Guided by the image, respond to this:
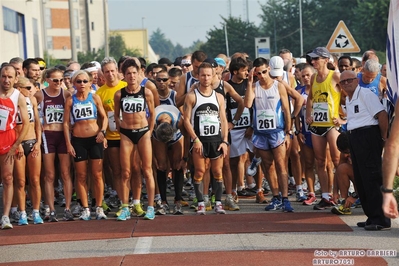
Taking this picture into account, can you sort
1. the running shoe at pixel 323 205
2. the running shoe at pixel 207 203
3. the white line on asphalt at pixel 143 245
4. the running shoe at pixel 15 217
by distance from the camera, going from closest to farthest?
the white line on asphalt at pixel 143 245 < the running shoe at pixel 15 217 < the running shoe at pixel 323 205 < the running shoe at pixel 207 203

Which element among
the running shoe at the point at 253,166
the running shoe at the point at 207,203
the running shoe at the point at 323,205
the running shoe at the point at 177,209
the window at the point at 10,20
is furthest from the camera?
the window at the point at 10,20

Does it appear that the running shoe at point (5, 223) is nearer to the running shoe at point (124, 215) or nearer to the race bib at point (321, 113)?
the running shoe at point (124, 215)

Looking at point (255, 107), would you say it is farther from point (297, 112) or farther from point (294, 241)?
point (294, 241)

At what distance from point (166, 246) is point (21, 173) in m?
3.11

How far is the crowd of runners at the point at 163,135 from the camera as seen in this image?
40.4ft

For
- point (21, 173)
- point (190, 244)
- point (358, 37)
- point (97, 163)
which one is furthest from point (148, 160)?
point (358, 37)

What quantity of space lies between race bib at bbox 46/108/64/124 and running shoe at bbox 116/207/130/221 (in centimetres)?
157

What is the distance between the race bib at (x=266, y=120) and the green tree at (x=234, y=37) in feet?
253

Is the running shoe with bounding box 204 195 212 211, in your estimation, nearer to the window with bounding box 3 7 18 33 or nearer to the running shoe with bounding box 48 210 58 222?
the running shoe with bounding box 48 210 58 222

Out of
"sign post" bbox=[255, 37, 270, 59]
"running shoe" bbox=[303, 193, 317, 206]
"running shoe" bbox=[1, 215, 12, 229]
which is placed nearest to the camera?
"running shoe" bbox=[1, 215, 12, 229]

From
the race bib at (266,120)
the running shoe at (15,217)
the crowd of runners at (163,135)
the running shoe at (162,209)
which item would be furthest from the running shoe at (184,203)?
the running shoe at (15,217)

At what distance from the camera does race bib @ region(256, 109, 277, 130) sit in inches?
515

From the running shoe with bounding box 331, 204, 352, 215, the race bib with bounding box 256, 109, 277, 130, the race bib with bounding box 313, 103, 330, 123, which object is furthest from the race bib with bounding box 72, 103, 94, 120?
the running shoe with bounding box 331, 204, 352, 215

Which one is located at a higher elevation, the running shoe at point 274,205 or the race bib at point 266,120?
the race bib at point 266,120
